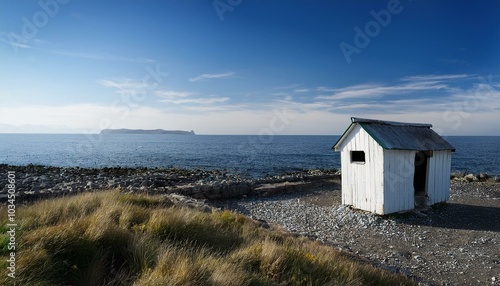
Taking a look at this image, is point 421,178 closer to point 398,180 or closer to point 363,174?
point 398,180

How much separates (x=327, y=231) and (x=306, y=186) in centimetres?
907

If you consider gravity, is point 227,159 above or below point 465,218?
below

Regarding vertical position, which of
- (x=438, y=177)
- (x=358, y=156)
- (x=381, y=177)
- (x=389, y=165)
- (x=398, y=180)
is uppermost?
(x=358, y=156)

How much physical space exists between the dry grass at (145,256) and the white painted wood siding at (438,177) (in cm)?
928

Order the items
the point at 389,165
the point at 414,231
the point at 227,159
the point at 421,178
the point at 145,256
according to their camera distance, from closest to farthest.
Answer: the point at 145,256 < the point at 414,231 < the point at 389,165 < the point at 421,178 < the point at 227,159

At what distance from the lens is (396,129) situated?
1402 cm

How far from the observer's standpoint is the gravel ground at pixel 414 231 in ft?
27.7

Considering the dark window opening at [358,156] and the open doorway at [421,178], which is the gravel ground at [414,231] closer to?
the open doorway at [421,178]

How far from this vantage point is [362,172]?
1340 cm

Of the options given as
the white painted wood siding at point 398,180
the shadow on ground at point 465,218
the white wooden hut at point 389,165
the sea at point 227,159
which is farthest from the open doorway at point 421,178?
the sea at point 227,159

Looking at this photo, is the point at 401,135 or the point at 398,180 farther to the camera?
the point at 401,135

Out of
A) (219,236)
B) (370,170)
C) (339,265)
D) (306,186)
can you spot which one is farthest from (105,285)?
(306,186)

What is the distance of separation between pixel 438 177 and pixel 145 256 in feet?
47.7

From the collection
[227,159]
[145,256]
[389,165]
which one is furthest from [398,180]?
[227,159]
